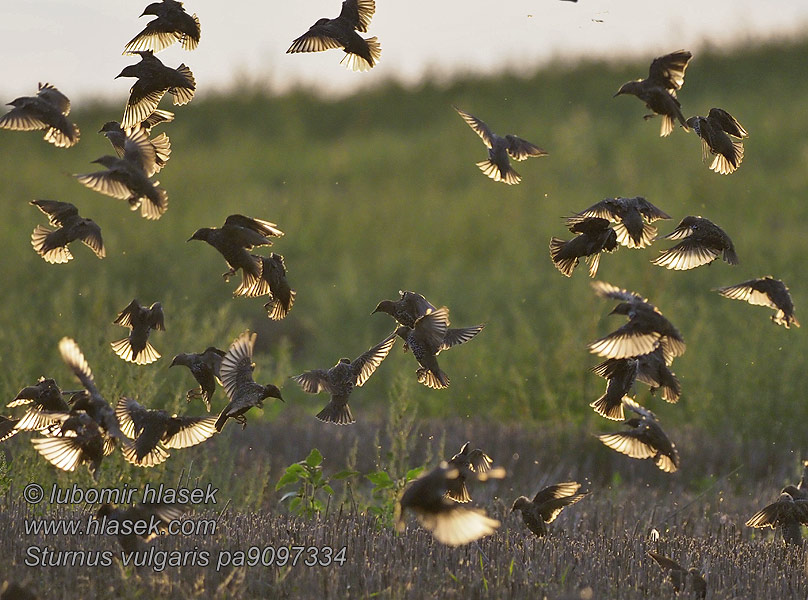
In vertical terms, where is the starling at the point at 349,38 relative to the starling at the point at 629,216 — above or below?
above

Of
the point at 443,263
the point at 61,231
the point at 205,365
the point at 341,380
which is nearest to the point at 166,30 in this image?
the point at 61,231

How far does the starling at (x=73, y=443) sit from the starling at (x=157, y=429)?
0.54 feet

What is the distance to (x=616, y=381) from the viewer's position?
15.3 feet

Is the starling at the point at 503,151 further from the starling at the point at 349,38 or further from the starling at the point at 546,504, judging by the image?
the starling at the point at 546,504

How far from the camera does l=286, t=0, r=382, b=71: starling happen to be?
4.81 m

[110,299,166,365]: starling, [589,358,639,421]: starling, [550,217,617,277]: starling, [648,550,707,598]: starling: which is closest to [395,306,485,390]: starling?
[550,217,617,277]: starling

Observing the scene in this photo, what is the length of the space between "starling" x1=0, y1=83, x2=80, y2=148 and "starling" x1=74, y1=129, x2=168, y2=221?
385mm

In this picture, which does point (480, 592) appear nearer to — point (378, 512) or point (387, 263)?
point (378, 512)

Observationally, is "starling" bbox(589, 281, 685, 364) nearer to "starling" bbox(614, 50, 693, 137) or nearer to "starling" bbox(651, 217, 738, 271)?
"starling" bbox(651, 217, 738, 271)

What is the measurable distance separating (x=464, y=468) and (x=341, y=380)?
2.48ft

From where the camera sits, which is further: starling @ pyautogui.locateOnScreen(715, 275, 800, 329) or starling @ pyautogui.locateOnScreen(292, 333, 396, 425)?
starling @ pyautogui.locateOnScreen(715, 275, 800, 329)

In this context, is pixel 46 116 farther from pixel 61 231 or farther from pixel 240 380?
pixel 240 380

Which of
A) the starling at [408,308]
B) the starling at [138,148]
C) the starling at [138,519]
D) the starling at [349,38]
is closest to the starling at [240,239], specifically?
the starling at [138,148]

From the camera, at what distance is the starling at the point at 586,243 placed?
15.2 feet
